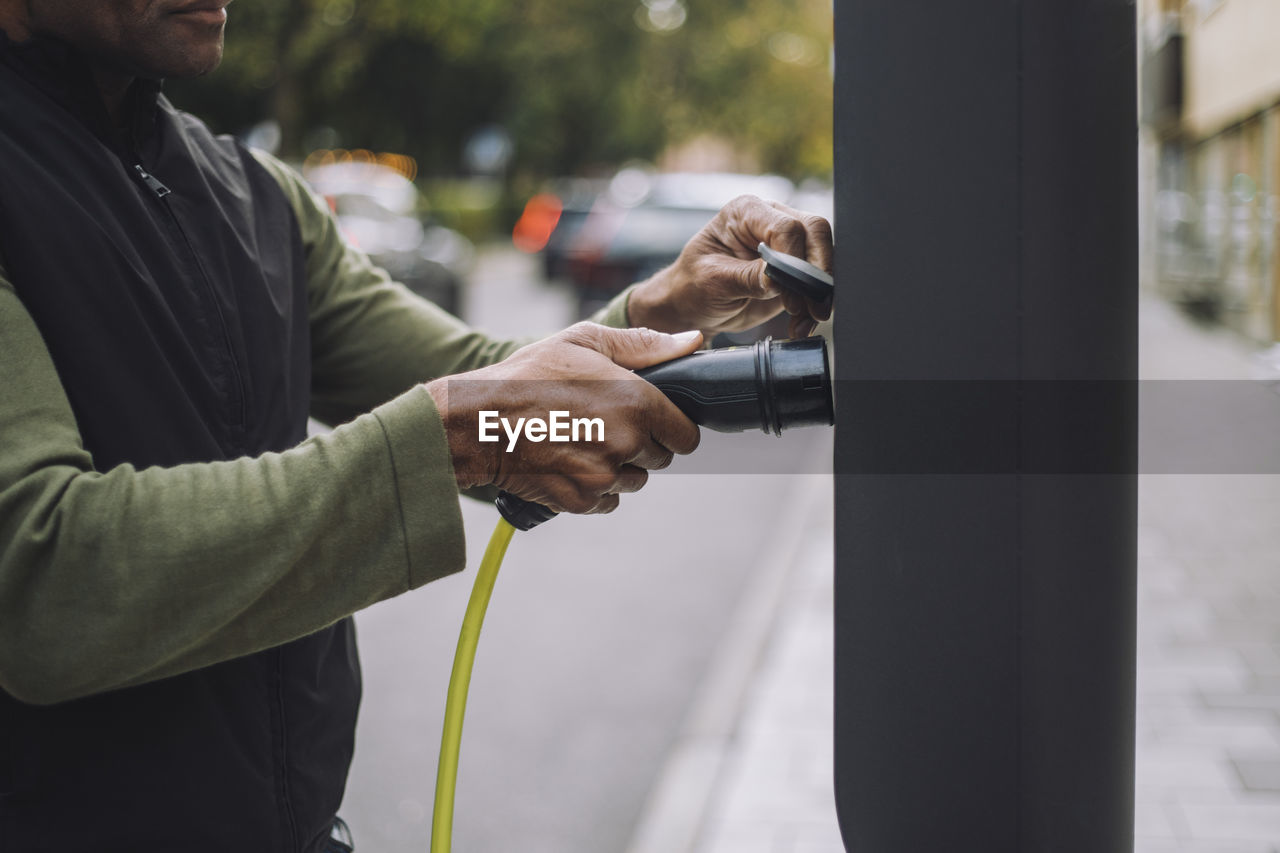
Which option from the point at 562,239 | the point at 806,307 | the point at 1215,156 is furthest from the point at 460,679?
the point at 562,239

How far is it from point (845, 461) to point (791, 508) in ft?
22.9

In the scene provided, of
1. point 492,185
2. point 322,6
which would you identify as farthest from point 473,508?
point 492,185

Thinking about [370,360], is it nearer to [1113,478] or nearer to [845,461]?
[845,461]

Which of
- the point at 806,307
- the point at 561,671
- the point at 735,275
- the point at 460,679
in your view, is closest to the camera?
the point at 806,307

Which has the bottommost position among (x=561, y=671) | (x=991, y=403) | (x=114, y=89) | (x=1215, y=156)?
(x=561, y=671)

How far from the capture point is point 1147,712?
436cm

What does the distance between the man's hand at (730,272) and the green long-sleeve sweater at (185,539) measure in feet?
1.35

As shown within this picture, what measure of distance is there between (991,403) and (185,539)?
23.9 inches

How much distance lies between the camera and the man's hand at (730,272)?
1.37m

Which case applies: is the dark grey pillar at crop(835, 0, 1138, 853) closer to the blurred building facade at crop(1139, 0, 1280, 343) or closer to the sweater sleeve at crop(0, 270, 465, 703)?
the sweater sleeve at crop(0, 270, 465, 703)

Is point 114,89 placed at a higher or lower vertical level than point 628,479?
higher

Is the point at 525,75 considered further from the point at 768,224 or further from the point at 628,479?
the point at 628,479

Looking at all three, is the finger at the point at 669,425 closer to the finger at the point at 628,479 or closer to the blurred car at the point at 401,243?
the finger at the point at 628,479

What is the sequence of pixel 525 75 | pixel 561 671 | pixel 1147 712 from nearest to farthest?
pixel 1147 712 < pixel 561 671 < pixel 525 75
